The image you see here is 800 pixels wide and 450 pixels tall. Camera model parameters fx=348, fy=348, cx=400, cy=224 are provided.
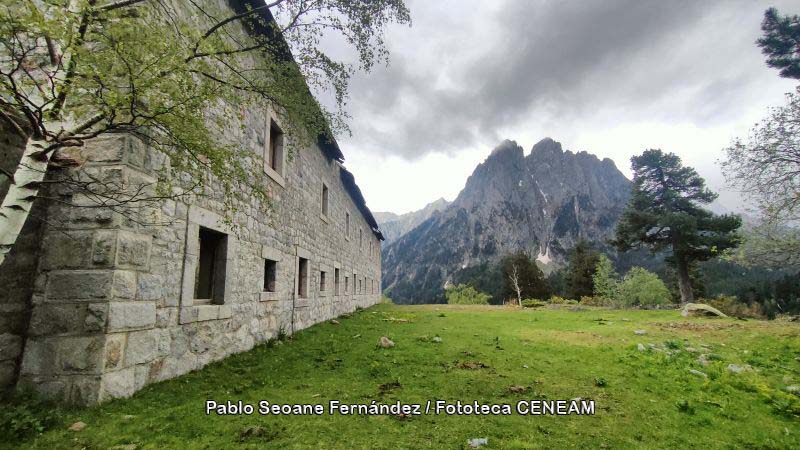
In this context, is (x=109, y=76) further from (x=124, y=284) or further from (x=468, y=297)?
(x=468, y=297)

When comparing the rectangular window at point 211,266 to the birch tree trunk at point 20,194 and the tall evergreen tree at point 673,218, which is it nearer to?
the birch tree trunk at point 20,194

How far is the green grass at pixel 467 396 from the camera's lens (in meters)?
3.47

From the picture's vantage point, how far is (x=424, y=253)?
139 m

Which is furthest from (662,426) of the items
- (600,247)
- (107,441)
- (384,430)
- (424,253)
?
(424,253)

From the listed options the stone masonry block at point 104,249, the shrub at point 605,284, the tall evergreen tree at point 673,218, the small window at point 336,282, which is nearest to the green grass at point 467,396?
the stone masonry block at point 104,249

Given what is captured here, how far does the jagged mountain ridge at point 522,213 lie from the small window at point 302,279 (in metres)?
93.6

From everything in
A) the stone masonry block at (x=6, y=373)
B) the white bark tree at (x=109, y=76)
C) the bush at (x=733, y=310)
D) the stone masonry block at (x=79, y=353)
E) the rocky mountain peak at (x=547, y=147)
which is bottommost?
the bush at (x=733, y=310)

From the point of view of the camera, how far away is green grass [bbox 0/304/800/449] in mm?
3471

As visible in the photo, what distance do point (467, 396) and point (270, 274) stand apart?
18.4 ft

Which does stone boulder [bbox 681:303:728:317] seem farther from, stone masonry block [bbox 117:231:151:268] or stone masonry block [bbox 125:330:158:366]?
stone masonry block [bbox 117:231:151:268]

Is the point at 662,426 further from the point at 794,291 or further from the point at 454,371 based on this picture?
the point at 794,291

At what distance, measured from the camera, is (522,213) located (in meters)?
116

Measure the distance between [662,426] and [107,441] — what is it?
5753 mm

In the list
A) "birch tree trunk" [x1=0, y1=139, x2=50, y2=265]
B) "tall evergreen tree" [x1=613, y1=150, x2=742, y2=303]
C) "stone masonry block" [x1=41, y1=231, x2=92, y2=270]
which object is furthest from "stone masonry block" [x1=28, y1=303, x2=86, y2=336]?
"tall evergreen tree" [x1=613, y1=150, x2=742, y2=303]
